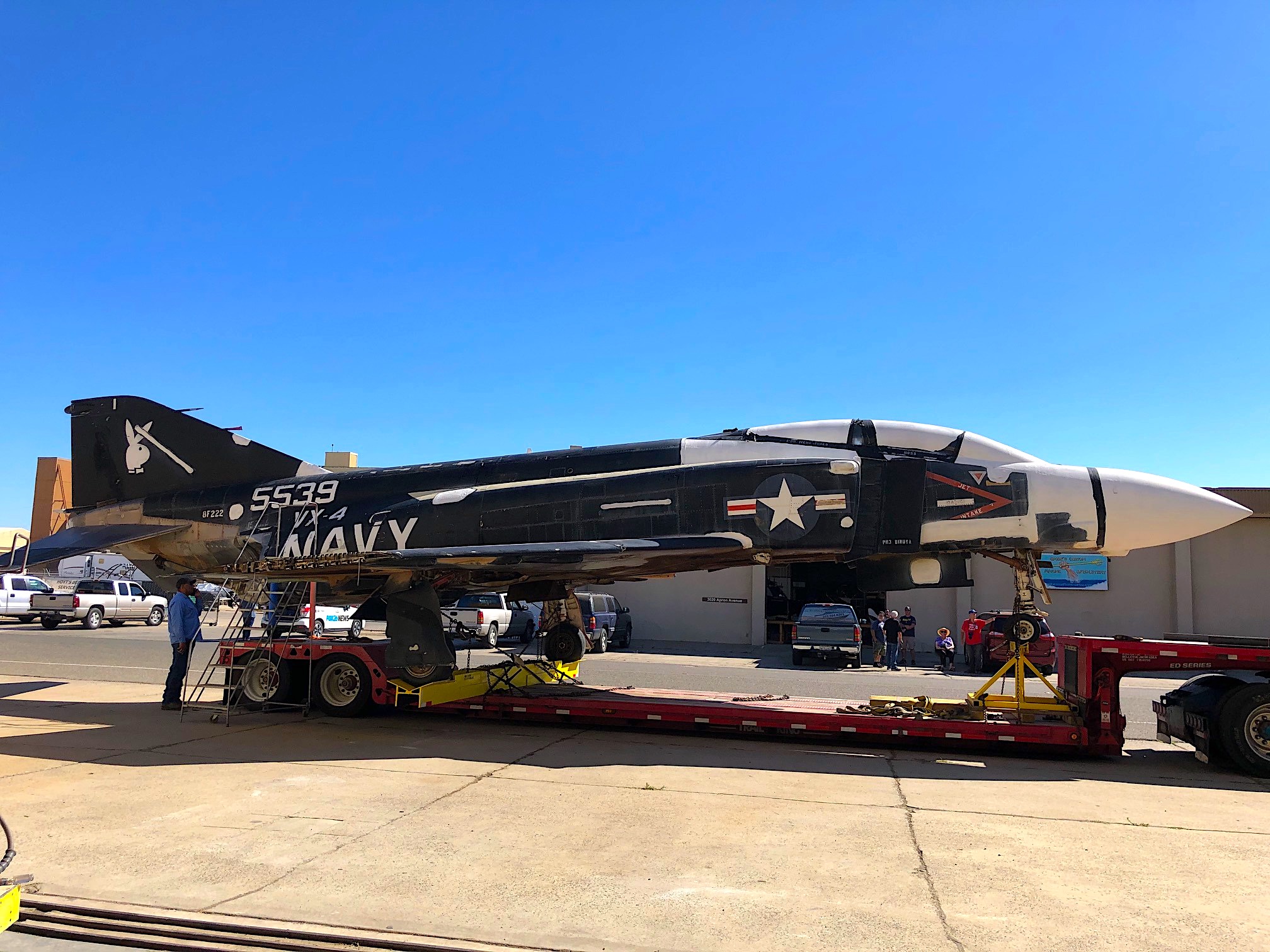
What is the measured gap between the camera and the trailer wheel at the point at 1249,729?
28.3 feet

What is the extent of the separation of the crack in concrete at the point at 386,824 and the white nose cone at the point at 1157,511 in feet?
23.0

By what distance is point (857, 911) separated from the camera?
470 cm

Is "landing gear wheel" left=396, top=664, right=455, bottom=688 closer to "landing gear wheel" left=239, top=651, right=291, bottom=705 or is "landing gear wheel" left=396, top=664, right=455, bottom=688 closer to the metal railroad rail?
"landing gear wheel" left=239, top=651, right=291, bottom=705

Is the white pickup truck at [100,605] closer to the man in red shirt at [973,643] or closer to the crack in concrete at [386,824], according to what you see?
the crack in concrete at [386,824]

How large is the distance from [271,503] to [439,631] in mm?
5009

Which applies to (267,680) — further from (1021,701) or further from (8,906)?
(1021,701)

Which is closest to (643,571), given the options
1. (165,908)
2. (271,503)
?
(271,503)

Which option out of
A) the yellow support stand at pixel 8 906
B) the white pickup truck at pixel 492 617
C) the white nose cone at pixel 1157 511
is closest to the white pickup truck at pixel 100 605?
the white pickup truck at pixel 492 617

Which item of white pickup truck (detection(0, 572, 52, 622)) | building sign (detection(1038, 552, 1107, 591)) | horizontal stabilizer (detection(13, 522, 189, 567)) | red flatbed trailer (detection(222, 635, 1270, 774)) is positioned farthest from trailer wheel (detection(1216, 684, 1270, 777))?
white pickup truck (detection(0, 572, 52, 622))

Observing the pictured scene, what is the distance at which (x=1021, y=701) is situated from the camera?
9727 millimetres

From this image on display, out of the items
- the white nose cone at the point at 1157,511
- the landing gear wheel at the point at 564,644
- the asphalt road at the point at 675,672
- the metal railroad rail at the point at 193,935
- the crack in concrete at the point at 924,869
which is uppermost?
the white nose cone at the point at 1157,511

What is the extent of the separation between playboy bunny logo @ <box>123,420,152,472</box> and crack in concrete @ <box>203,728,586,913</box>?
9.58m

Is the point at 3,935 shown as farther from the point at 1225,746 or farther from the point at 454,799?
the point at 1225,746

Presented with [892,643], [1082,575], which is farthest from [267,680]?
[1082,575]
